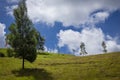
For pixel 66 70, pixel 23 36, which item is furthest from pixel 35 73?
pixel 23 36

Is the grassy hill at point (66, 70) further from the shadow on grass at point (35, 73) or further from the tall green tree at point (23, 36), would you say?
the tall green tree at point (23, 36)

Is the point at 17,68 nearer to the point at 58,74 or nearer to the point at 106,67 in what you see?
the point at 58,74

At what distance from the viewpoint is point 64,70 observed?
92250 millimetres

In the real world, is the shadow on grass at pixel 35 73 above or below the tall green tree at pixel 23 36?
below

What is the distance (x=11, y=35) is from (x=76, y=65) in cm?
2637

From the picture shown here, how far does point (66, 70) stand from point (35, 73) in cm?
1077

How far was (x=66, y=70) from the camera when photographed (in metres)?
91.9

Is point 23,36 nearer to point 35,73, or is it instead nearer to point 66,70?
point 35,73

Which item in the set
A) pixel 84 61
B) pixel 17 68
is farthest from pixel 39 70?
pixel 84 61

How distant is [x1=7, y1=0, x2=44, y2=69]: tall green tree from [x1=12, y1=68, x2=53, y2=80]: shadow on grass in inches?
167

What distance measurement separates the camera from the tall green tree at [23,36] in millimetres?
93375

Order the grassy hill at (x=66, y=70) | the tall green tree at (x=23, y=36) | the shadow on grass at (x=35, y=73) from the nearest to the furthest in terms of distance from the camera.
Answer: the grassy hill at (x=66, y=70)
the shadow on grass at (x=35, y=73)
the tall green tree at (x=23, y=36)

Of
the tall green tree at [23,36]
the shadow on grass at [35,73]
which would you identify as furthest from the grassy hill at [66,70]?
the tall green tree at [23,36]

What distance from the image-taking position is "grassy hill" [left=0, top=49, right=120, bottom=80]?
82938mm
